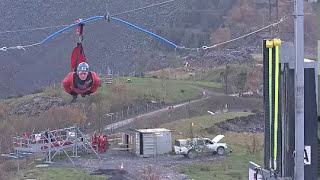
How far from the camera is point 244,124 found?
25828 mm

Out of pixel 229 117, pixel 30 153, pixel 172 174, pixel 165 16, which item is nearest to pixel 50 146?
pixel 30 153

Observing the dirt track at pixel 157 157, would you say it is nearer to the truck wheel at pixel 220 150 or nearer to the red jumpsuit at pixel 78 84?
the truck wheel at pixel 220 150

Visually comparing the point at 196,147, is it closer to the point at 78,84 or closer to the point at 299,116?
the point at 78,84

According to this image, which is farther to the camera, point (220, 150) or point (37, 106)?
point (37, 106)

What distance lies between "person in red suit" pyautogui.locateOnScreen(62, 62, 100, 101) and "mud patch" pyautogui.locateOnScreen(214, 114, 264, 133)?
17806 millimetres

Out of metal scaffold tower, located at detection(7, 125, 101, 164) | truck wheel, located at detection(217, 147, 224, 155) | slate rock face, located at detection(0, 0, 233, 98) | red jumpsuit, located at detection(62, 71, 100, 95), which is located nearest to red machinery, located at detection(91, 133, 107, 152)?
metal scaffold tower, located at detection(7, 125, 101, 164)

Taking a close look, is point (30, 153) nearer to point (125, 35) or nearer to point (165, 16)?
point (125, 35)

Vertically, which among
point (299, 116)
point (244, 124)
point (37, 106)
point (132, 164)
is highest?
point (299, 116)

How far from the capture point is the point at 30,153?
63.8 feet

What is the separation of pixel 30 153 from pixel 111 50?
25512mm

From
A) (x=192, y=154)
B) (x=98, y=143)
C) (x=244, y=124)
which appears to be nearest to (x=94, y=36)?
(x=244, y=124)

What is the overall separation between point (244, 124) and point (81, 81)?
19.5 metres

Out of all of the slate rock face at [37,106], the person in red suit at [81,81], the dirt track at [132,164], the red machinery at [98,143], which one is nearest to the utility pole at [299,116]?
the person in red suit at [81,81]

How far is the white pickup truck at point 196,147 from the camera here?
19650 millimetres
